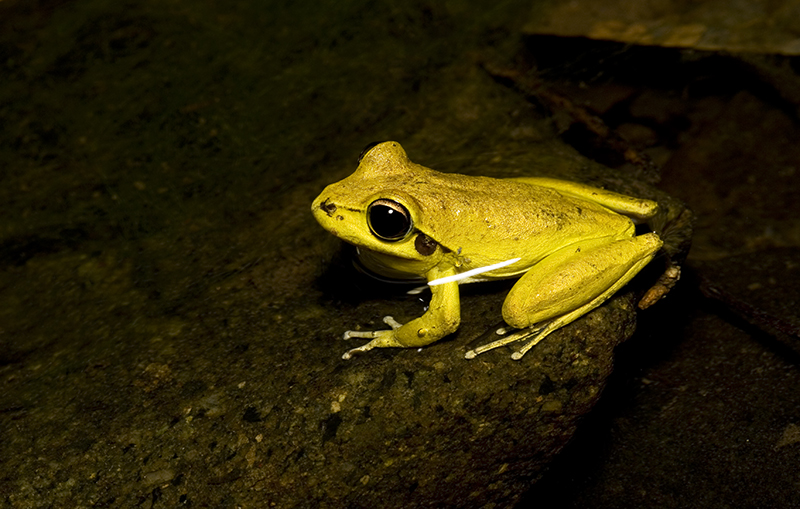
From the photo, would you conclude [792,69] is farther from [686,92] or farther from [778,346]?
[778,346]

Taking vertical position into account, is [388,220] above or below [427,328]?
above

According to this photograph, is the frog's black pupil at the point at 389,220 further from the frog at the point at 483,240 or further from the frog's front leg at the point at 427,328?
the frog's front leg at the point at 427,328

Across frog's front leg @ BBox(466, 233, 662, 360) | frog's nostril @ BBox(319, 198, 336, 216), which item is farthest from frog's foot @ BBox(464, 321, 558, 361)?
frog's nostril @ BBox(319, 198, 336, 216)

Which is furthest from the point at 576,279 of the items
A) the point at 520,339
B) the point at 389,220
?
the point at 389,220

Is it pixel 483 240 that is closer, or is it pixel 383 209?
pixel 383 209

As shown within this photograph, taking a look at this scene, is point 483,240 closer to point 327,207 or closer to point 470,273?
point 470,273

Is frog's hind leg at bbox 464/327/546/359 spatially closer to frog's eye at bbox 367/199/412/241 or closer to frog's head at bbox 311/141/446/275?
frog's head at bbox 311/141/446/275

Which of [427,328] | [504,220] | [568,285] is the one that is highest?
[504,220]

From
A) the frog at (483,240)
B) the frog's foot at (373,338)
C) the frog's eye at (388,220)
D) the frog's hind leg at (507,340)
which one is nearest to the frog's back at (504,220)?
the frog at (483,240)
